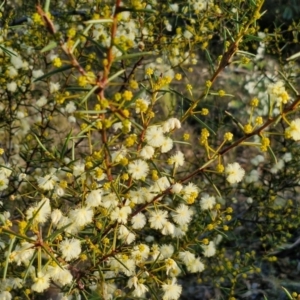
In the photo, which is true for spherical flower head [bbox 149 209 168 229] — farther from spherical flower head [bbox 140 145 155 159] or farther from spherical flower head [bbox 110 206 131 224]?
spherical flower head [bbox 140 145 155 159]

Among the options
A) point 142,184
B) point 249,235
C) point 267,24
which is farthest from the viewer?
point 267,24

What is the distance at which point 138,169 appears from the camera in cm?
182

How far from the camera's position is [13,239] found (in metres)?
1.63

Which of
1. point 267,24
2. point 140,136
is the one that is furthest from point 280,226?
point 267,24

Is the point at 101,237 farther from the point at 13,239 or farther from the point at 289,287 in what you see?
the point at 289,287

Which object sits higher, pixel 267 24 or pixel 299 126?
pixel 299 126

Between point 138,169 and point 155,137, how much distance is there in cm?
13

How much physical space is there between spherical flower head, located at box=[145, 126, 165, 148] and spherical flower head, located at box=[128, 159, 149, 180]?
0.08 metres

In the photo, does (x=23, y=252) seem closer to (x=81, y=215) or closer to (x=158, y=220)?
(x=81, y=215)

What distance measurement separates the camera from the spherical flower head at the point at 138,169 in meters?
1.82

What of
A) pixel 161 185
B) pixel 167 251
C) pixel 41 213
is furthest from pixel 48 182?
pixel 167 251

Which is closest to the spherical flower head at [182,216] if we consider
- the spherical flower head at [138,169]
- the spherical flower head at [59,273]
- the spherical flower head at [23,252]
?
the spherical flower head at [138,169]

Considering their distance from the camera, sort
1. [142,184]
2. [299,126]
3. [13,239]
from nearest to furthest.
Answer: [13,239] < [299,126] < [142,184]

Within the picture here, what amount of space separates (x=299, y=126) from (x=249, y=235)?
6.34 ft
